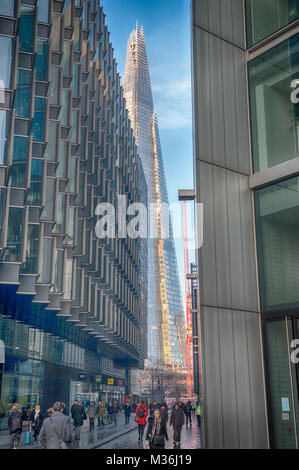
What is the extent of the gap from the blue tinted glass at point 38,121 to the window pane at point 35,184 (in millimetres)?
1508

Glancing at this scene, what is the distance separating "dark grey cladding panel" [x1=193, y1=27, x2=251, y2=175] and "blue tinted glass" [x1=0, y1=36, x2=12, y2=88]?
14859 millimetres

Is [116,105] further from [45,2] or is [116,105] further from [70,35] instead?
[45,2]

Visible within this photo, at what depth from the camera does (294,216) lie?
432 inches

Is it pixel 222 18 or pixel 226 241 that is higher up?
pixel 222 18

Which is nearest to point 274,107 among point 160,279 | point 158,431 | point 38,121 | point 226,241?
point 226,241

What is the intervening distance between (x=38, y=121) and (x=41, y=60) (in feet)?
11.7

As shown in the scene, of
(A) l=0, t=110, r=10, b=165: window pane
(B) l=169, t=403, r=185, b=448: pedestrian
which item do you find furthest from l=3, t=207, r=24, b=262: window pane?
(B) l=169, t=403, r=185, b=448: pedestrian

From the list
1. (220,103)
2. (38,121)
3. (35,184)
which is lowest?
(220,103)

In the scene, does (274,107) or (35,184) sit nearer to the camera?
(274,107)

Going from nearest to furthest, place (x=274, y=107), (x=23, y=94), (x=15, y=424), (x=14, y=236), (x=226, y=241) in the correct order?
(x=226, y=241), (x=274, y=107), (x=15, y=424), (x=14, y=236), (x=23, y=94)

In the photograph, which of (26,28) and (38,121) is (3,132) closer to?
(38,121)

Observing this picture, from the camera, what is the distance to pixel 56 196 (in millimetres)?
28688

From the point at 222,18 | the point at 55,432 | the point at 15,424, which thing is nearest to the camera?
the point at 55,432
